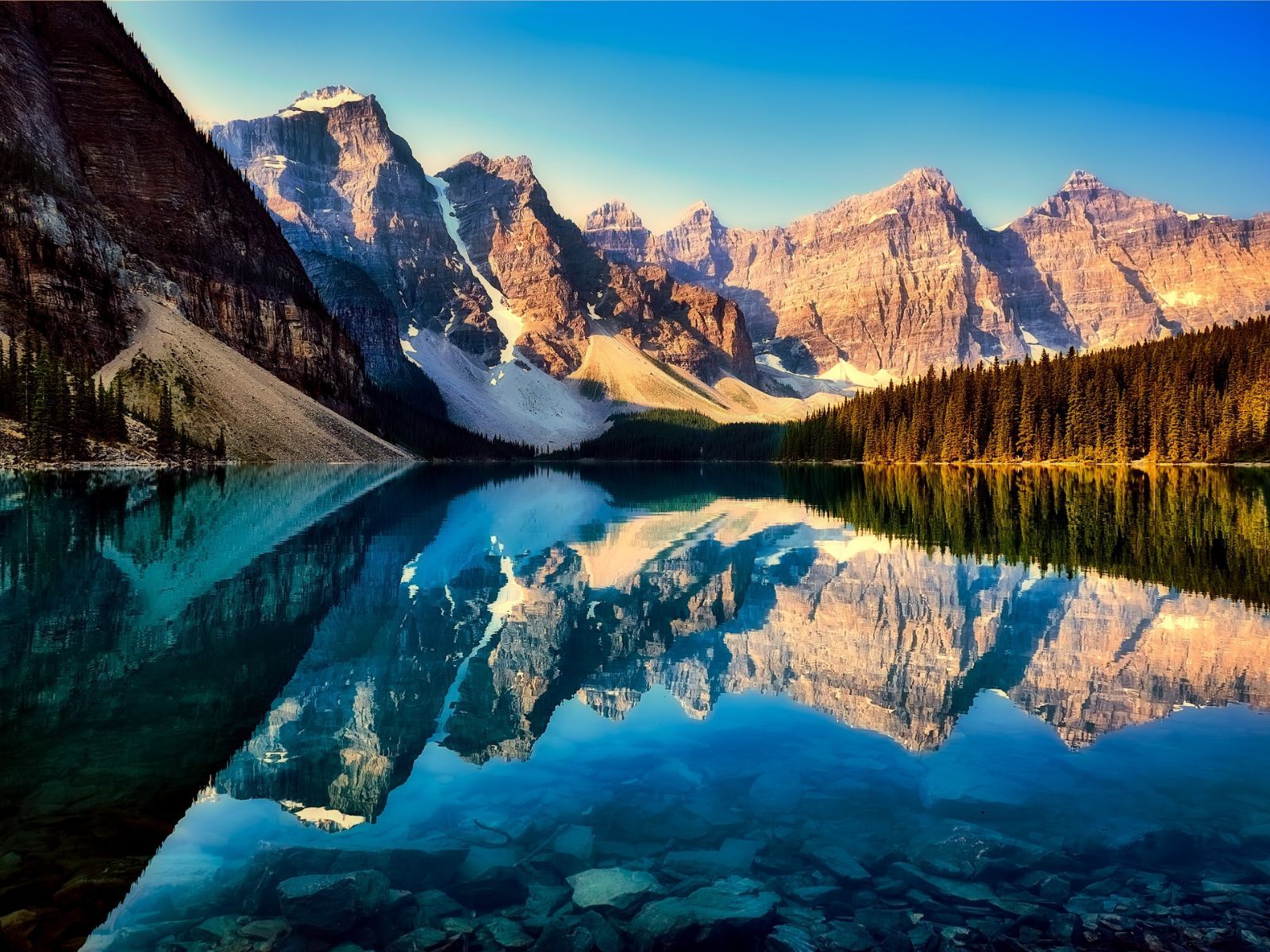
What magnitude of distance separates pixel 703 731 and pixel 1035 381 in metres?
106

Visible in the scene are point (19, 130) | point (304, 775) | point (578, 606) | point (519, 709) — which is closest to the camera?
point (304, 775)

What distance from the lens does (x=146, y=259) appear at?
109 m

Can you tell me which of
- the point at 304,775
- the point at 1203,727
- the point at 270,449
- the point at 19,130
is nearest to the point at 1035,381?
the point at 270,449

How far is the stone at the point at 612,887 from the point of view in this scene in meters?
6.99

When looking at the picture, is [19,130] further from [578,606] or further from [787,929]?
[787,929]

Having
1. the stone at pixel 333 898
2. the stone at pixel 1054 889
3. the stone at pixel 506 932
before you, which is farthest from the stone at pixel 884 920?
the stone at pixel 333 898

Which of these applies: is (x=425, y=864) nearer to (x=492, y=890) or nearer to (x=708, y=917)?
(x=492, y=890)

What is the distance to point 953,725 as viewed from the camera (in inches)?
455

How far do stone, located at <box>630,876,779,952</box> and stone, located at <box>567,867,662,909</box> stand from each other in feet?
0.63

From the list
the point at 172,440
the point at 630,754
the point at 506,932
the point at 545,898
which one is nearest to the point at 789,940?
the point at 545,898

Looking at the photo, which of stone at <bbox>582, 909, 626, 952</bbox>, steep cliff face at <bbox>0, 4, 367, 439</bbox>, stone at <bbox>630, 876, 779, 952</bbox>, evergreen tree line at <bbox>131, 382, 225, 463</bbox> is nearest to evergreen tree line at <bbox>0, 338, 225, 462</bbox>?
evergreen tree line at <bbox>131, 382, 225, 463</bbox>

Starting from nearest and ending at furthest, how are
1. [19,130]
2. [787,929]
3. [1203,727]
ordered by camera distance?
[787,929] → [1203,727] → [19,130]

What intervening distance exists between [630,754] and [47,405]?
74841 mm

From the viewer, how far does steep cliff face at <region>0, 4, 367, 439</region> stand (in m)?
86.9
